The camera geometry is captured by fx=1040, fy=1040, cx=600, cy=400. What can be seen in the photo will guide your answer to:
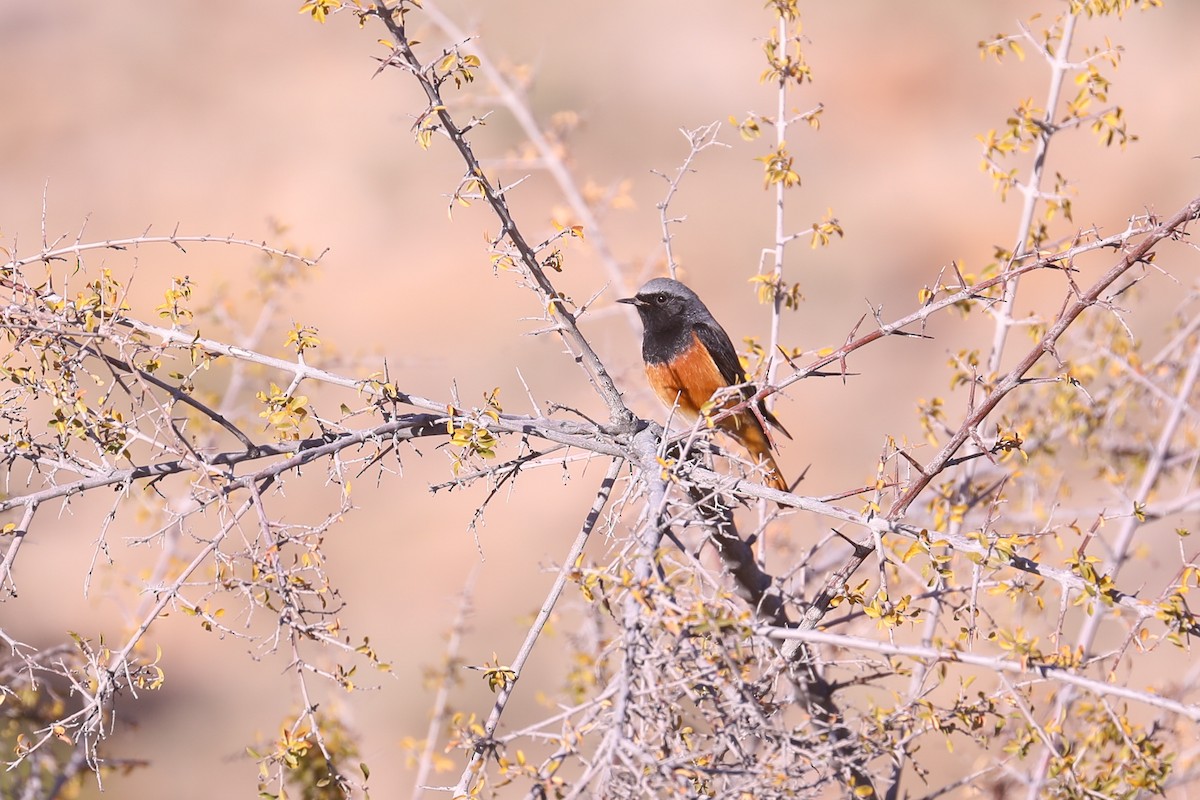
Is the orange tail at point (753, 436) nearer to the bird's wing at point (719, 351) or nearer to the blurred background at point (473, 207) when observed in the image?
the bird's wing at point (719, 351)

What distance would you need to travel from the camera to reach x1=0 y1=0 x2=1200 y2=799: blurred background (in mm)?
12602

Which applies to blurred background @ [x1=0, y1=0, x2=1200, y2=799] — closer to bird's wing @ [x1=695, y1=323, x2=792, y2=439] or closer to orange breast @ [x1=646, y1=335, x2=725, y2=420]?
bird's wing @ [x1=695, y1=323, x2=792, y2=439]

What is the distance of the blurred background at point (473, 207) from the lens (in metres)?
12.6

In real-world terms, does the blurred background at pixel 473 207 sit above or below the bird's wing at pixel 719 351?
above

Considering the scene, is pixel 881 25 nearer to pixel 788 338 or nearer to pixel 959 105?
pixel 959 105

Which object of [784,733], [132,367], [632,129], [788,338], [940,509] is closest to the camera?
[784,733]

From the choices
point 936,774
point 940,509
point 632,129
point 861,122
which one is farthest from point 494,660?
point 861,122

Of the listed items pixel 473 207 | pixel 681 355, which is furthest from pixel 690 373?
pixel 473 207

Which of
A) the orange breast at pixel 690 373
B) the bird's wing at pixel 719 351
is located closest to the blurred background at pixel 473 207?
the bird's wing at pixel 719 351

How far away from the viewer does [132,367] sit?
244 cm

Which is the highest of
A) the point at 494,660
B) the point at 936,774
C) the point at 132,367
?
the point at 132,367

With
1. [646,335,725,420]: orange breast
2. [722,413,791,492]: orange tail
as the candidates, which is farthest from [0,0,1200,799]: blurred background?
[646,335,725,420]: orange breast

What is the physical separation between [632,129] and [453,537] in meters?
9.22

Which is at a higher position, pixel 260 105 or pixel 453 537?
pixel 260 105
